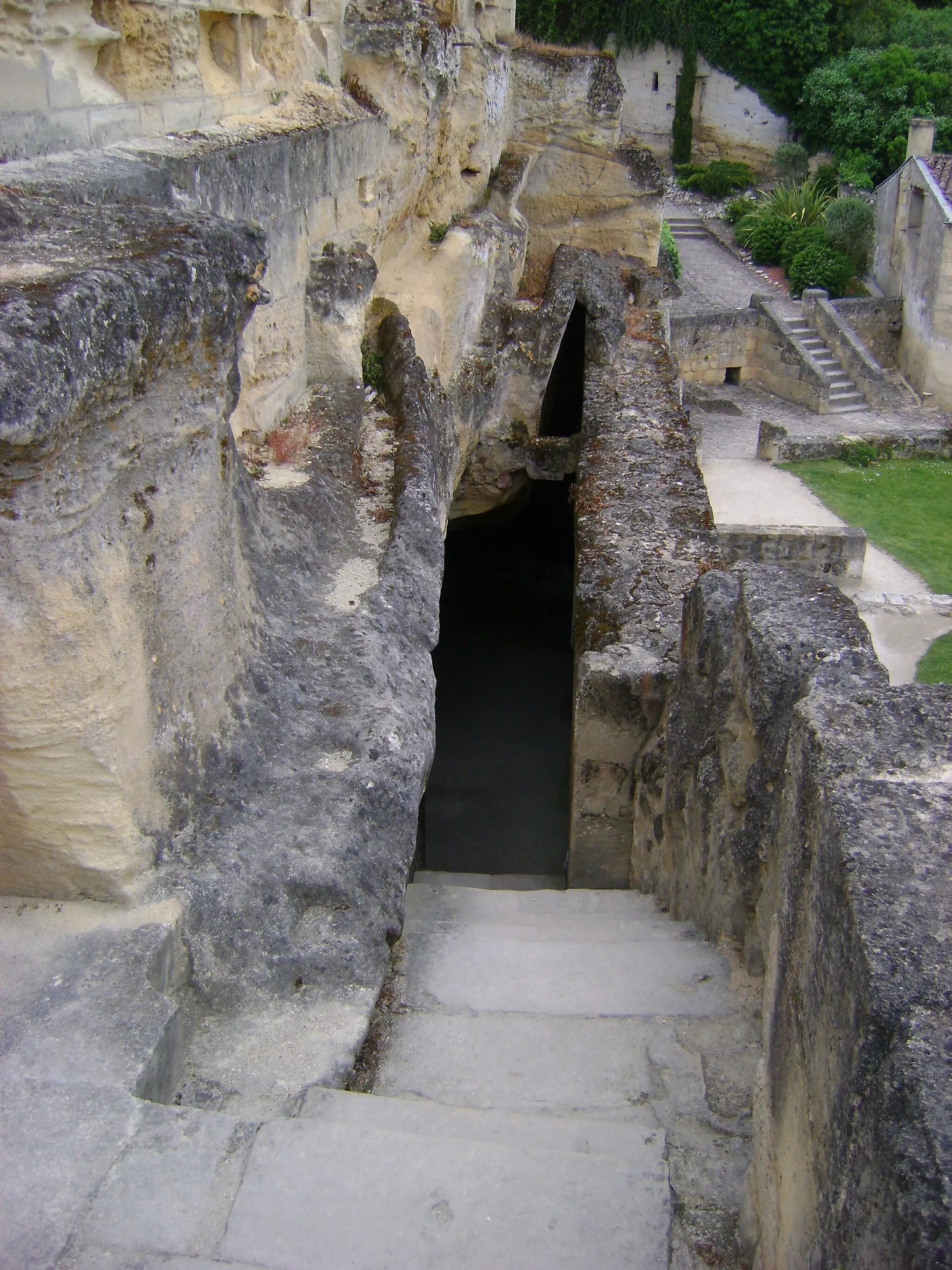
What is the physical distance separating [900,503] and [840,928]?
1543cm

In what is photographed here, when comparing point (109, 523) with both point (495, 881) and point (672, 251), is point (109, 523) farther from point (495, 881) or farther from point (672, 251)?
point (672, 251)

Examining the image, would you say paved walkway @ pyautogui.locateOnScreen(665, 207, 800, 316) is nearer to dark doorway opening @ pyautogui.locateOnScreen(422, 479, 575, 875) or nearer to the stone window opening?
the stone window opening

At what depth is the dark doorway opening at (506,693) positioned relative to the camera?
7.98m

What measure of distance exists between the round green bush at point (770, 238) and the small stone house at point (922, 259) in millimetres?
2077

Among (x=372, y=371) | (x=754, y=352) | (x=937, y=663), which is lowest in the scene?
(x=937, y=663)

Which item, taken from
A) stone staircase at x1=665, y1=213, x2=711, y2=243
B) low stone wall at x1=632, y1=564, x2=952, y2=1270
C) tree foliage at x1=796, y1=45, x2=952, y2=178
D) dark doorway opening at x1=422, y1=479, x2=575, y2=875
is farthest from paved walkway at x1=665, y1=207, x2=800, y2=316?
low stone wall at x1=632, y1=564, x2=952, y2=1270

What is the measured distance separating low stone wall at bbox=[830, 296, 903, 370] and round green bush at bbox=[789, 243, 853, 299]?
3.00ft

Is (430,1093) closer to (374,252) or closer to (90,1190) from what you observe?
(90,1190)

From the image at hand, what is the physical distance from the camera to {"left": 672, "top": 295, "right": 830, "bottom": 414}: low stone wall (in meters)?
19.9

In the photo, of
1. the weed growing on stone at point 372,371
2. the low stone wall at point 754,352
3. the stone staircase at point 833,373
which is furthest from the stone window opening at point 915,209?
the weed growing on stone at point 372,371

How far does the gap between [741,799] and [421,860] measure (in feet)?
13.7

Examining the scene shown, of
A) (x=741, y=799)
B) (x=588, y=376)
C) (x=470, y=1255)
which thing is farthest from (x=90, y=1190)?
(x=588, y=376)

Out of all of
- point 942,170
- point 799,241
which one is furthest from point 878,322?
point 799,241

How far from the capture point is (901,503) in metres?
16.1
